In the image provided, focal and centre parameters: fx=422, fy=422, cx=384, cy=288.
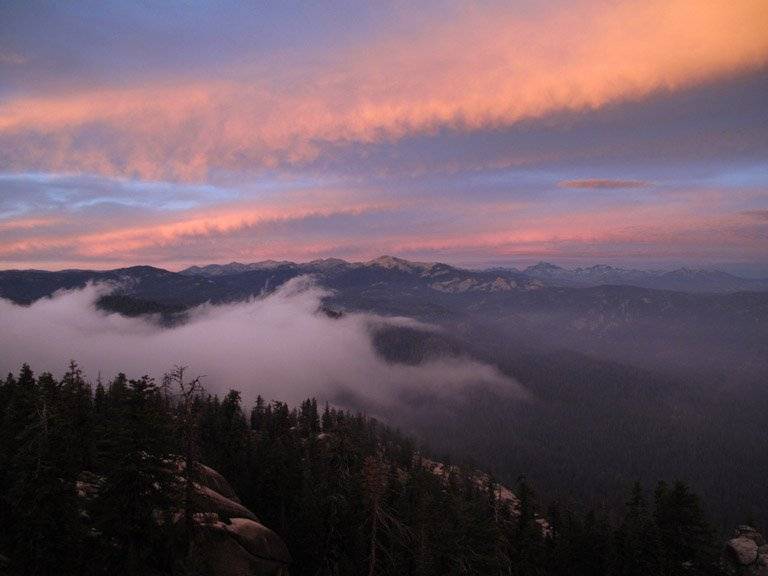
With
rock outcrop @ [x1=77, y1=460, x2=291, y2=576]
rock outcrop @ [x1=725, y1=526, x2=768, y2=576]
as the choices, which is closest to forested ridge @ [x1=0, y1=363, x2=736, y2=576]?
rock outcrop @ [x1=77, y1=460, x2=291, y2=576]

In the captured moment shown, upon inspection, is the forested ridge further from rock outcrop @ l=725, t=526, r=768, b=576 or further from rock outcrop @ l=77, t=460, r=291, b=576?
rock outcrop @ l=725, t=526, r=768, b=576

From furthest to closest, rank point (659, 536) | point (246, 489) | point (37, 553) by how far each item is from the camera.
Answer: point (246, 489) → point (659, 536) → point (37, 553)

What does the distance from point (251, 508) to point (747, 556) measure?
70845 millimetres

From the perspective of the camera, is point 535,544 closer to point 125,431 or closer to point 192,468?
point 192,468

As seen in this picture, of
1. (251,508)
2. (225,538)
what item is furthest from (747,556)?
(225,538)

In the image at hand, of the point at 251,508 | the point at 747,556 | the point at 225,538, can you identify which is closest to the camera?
the point at 225,538

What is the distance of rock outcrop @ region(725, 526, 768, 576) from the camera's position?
196ft

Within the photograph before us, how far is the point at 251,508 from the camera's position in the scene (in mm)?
51438

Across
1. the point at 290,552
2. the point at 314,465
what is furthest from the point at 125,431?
the point at 314,465

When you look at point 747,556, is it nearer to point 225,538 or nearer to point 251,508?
point 251,508

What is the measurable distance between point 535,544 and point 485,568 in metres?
12.5

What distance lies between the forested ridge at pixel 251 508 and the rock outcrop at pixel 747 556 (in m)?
24.3

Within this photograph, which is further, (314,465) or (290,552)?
(314,465)

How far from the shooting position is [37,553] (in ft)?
79.2
